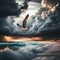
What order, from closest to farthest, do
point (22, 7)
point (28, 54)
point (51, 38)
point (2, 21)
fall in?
point (28, 54) → point (51, 38) → point (2, 21) → point (22, 7)

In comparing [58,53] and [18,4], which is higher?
[18,4]

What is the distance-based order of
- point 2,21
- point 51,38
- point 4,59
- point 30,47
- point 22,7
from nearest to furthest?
point 4,59 → point 30,47 → point 51,38 → point 2,21 → point 22,7

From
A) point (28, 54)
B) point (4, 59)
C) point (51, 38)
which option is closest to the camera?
point (4, 59)

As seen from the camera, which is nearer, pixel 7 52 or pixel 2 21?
pixel 7 52

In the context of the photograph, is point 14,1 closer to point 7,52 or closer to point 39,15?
point 39,15

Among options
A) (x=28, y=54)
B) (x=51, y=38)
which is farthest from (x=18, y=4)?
(x=28, y=54)

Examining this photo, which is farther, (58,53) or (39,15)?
(39,15)

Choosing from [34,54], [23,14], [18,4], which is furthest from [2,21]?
[34,54]

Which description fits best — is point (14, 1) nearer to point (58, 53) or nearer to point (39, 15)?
point (39, 15)

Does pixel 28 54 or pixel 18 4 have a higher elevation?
pixel 18 4
